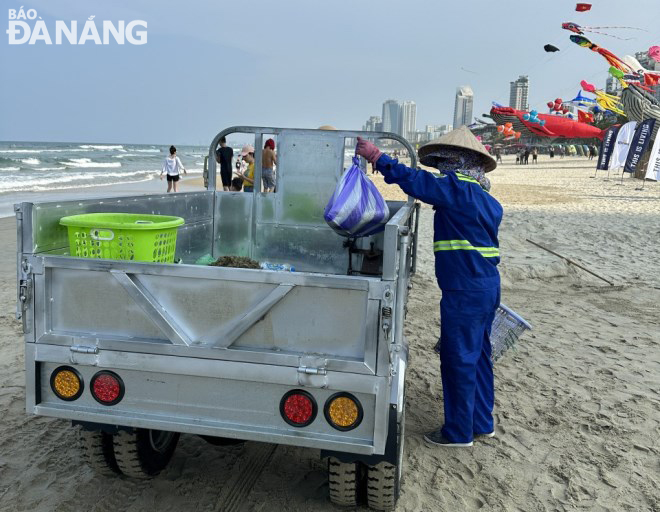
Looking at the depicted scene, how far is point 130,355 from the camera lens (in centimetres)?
254

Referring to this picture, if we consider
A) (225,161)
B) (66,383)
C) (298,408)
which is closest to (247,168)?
(225,161)

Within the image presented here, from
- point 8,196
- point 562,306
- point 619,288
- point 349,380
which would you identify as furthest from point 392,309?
point 8,196

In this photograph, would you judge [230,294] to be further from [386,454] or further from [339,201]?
[339,201]

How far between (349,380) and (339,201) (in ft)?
4.60

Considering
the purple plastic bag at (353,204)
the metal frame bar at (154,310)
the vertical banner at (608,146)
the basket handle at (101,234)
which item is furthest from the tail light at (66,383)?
the vertical banner at (608,146)

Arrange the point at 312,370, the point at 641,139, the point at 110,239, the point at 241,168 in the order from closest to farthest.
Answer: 1. the point at 312,370
2. the point at 110,239
3. the point at 241,168
4. the point at 641,139

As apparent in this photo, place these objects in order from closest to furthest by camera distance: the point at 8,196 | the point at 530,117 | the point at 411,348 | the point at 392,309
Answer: the point at 392,309 < the point at 411,348 < the point at 8,196 < the point at 530,117

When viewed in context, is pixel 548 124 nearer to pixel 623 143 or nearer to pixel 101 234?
pixel 623 143

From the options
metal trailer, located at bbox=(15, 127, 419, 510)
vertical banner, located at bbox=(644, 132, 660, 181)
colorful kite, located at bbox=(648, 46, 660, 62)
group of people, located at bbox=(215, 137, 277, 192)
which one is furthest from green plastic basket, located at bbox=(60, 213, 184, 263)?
colorful kite, located at bbox=(648, 46, 660, 62)

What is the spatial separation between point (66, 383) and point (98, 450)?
25.1 inches

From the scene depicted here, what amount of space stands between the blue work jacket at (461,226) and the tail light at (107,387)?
1.72m

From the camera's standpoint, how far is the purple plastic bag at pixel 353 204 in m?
3.53

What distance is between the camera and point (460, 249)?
347 centimetres

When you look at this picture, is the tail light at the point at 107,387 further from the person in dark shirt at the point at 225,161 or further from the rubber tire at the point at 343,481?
the person in dark shirt at the point at 225,161
